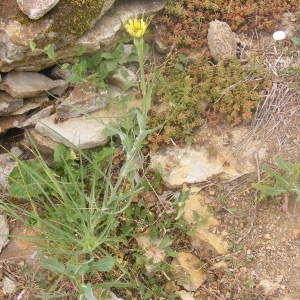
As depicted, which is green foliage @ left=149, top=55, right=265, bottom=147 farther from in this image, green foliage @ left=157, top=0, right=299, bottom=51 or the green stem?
the green stem

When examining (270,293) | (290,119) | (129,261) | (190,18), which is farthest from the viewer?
(190,18)

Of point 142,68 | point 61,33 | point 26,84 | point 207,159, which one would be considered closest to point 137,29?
point 142,68

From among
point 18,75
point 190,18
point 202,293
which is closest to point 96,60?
point 18,75

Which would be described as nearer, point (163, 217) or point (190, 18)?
point (163, 217)

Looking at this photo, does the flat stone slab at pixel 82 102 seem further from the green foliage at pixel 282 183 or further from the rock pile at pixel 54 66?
the green foliage at pixel 282 183

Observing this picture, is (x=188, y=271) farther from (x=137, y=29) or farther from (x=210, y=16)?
(x=210, y=16)

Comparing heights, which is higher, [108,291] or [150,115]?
[150,115]

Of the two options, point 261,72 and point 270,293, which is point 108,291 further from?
point 261,72
